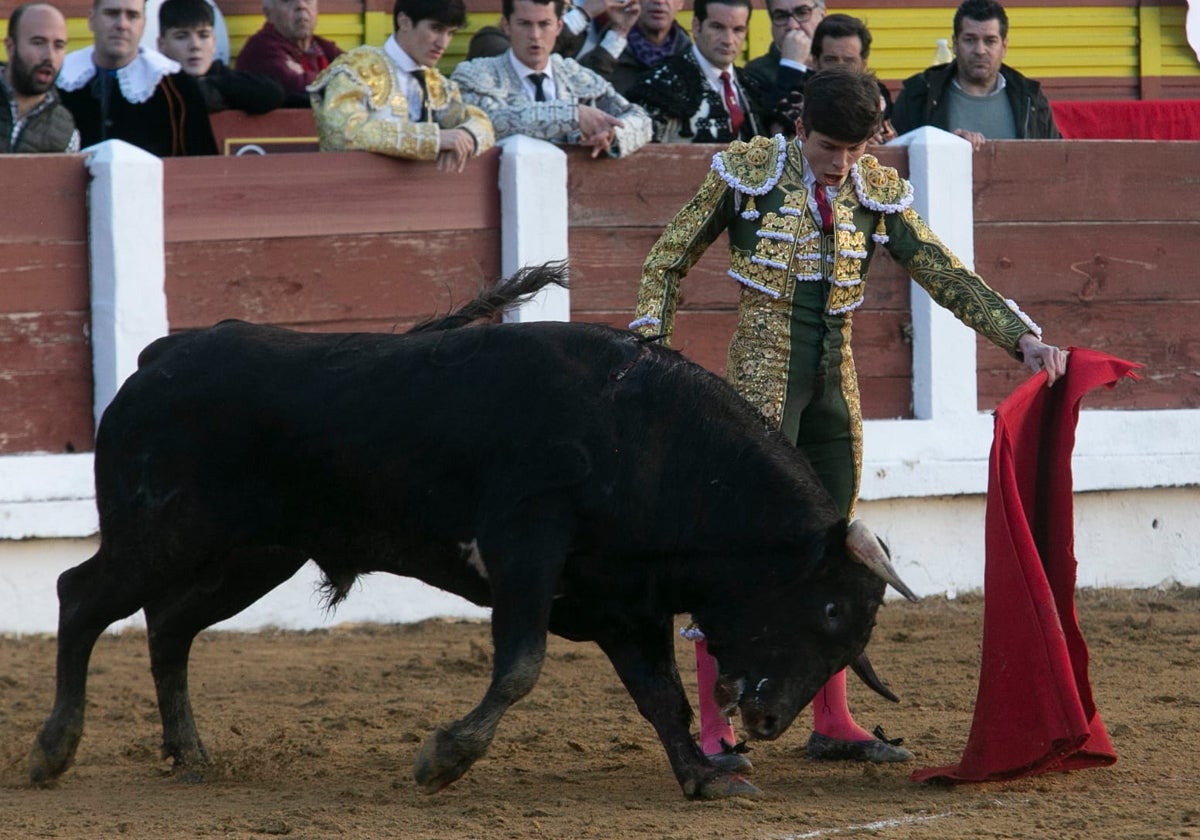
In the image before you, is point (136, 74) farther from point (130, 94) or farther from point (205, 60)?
point (205, 60)

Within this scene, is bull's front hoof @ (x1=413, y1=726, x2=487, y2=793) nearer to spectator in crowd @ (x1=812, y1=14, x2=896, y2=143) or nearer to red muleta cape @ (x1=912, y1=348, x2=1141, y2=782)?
red muleta cape @ (x1=912, y1=348, x2=1141, y2=782)

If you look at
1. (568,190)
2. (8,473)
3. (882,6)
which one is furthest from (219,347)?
(882,6)

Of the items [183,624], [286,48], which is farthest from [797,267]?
[286,48]

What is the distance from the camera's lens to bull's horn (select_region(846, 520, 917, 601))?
3672 millimetres

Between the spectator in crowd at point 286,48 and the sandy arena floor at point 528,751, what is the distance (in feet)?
7.26

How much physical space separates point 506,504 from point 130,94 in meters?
3.18

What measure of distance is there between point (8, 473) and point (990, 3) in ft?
12.6

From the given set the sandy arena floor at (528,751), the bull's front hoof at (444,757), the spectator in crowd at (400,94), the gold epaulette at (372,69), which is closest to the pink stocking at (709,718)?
the sandy arena floor at (528,751)

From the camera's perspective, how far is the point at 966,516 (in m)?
6.77

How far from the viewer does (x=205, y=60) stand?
266 inches

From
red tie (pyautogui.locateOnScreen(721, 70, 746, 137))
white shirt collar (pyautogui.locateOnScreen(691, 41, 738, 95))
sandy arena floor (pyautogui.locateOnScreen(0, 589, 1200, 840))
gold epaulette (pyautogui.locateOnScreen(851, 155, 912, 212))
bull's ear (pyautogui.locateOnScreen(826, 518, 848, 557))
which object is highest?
white shirt collar (pyautogui.locateOnScreen(691, 41, 738, 95))

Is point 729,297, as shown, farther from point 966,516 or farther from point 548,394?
point 548,394

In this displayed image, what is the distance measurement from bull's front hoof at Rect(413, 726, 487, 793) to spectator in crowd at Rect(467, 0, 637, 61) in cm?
400

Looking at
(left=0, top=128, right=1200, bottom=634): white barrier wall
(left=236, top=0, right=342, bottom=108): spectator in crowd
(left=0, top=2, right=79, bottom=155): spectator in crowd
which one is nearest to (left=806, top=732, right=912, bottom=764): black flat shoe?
(left=0, top=128, right=1200, bottom=634): white barrier wall
